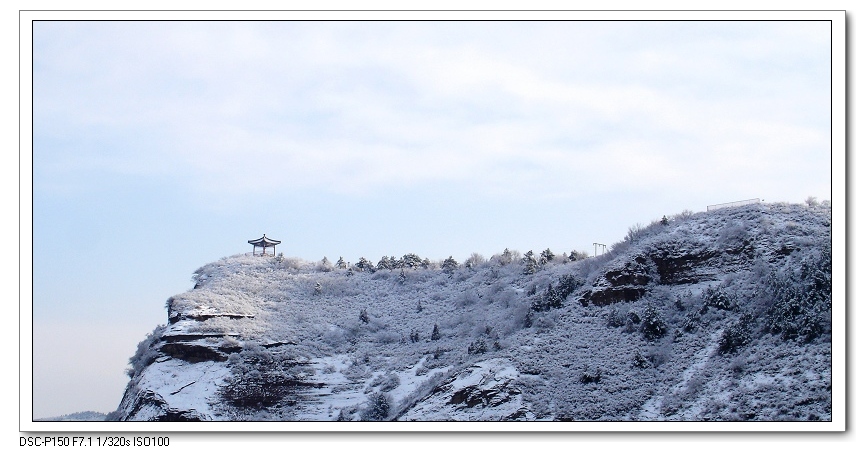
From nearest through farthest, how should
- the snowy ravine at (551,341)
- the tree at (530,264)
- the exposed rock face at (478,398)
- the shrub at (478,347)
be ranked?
the snowy ravine at (551,341) < the exposed rock face at (478,398) < the shrub at (478,347) < the tree at (530,264)

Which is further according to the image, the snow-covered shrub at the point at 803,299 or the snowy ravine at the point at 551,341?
the snowy ravine at the point at 551,341

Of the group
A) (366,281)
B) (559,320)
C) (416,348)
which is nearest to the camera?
(559,320)

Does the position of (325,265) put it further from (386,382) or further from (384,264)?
(386,382)

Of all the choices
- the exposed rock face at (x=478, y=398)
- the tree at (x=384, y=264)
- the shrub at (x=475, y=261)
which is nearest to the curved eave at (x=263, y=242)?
the tree at (x=384, y=264)

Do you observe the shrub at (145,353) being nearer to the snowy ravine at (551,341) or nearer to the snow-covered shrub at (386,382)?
the snowy ravine at (551,341)

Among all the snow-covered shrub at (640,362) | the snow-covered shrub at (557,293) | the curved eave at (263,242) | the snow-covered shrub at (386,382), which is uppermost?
the curved eave at (263,242)

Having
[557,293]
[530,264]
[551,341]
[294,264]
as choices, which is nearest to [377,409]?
[551,341]

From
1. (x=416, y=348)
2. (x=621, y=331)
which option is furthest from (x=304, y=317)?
(x=621, y=331)
